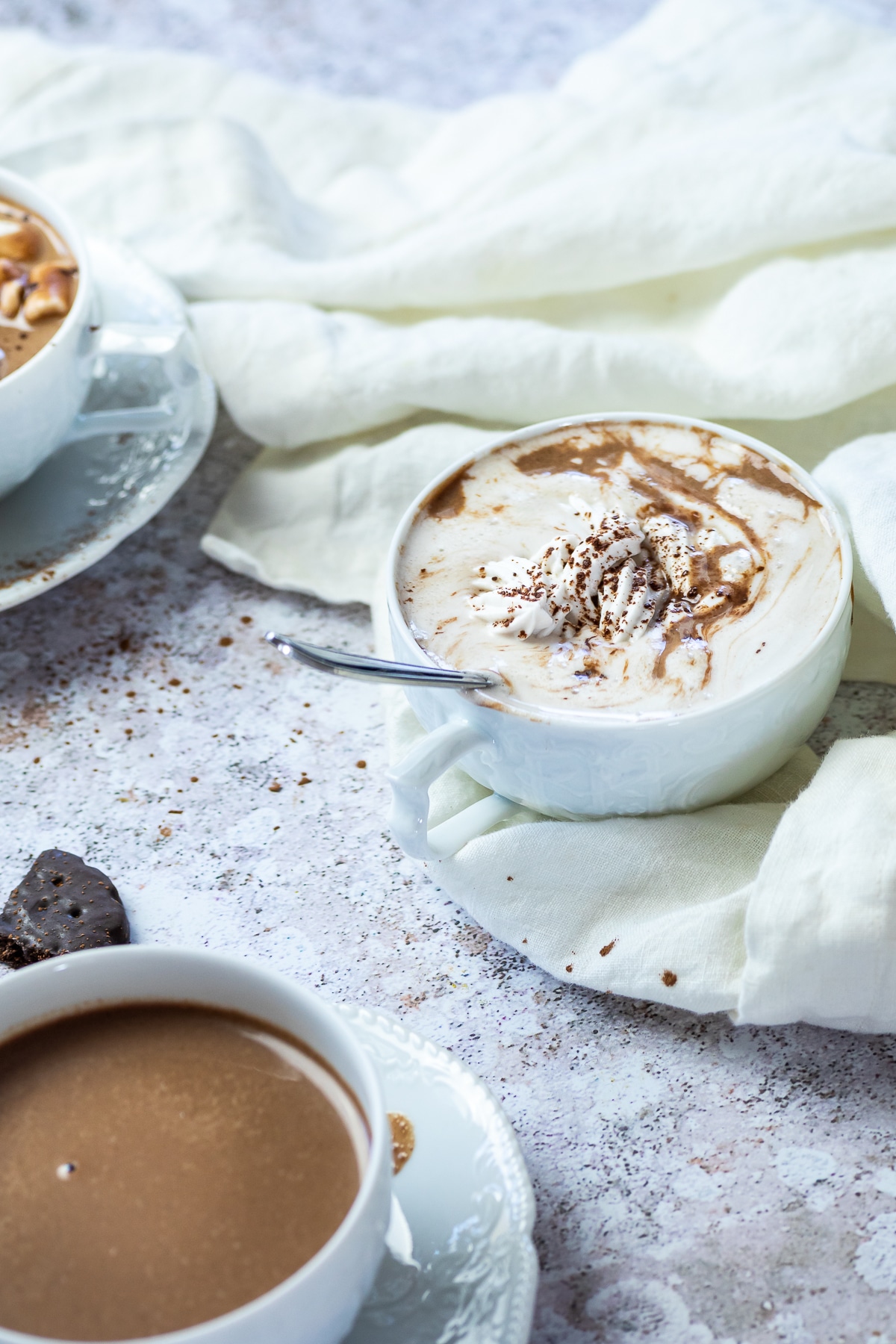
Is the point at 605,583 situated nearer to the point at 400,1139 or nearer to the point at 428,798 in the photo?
the point at 428,798

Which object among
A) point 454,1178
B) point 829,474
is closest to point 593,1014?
point 454,1178

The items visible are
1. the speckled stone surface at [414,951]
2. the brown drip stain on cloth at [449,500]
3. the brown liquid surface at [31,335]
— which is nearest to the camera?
the speckled stone surface at [414,951]

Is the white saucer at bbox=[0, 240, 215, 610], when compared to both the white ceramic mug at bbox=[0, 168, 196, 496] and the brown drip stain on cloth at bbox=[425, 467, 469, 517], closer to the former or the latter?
the white ceramic mug at bbox=[0, 168, 196, 496]

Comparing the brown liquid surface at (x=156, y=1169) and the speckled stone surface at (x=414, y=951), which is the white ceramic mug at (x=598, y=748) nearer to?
the speckled stone surface at (x=414, y=951)

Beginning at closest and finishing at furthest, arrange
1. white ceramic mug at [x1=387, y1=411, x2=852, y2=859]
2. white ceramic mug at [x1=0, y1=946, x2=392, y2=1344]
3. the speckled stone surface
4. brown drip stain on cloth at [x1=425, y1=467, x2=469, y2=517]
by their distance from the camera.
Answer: white ceramic mug at [x1=0, y1=946, x2=392, y2=1344]
the speckled stone surface
white ceramic mug at [x1=387, y1=411, x2=852, y2=859]
brown drip stain on cloth at [x1=425, y1=467, x2=469, y2=517]

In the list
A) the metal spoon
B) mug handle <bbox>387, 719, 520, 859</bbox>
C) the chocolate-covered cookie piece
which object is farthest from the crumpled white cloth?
the chocolate-covered cookie piece

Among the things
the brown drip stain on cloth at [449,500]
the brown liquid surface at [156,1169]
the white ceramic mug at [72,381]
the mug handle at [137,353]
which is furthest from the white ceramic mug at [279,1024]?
the mug handle at [137,353]

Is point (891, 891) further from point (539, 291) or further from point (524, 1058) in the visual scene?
point (539, 291)

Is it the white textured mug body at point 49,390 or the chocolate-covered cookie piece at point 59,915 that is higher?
the white textured mug body at point 49,390
